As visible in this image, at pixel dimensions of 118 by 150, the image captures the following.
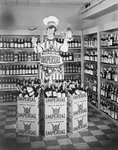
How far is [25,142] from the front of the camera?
4.73m

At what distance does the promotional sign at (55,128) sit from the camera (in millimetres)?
5031

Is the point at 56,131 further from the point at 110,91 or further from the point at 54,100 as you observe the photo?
the point at 110,91

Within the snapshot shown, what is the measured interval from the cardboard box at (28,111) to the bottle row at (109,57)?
222 centimetres

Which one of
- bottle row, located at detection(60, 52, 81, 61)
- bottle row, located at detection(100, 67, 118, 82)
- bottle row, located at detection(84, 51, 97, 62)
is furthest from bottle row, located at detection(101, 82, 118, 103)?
bottle row, located at detection(60, 52, 81, 61)

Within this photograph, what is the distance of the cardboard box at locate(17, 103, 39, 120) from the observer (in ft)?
16.5

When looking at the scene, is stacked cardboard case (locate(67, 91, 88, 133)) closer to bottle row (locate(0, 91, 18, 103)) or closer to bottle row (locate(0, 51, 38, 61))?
bottle row (locate(0, 51, 38, 61))

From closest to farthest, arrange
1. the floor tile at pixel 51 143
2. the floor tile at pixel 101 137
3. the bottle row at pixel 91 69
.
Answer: the floor tile at pixel 51 143, the floor tile at pixel 101 137, the bottle row at pixel 91 69

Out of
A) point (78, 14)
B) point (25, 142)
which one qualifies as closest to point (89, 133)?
point (25, 142)

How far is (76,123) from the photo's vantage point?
5.25 meters

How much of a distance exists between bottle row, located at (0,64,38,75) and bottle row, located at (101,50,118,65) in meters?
2.28

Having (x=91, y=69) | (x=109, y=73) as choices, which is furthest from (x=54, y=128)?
(x=91, y=69)

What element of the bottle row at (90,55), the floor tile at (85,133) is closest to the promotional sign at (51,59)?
the bottle row at (90,55)

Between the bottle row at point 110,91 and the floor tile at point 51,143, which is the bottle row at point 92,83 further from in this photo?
the floor tile at point 51,143

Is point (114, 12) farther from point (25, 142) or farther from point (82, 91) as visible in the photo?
point (25, 142)
